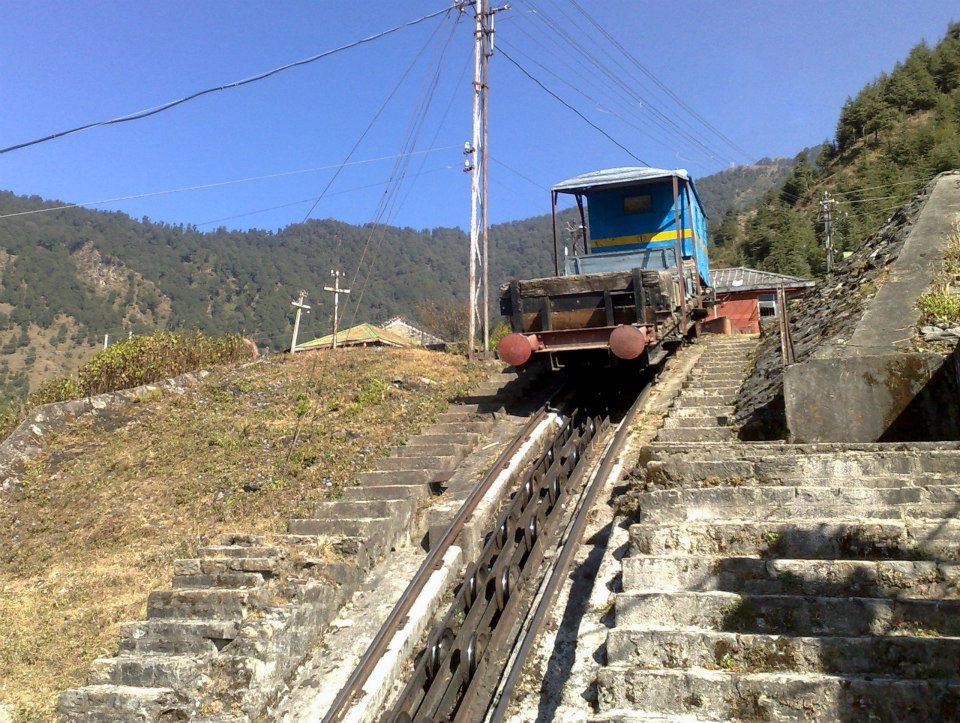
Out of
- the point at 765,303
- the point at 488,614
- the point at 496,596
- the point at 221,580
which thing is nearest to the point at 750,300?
the point at 765,303

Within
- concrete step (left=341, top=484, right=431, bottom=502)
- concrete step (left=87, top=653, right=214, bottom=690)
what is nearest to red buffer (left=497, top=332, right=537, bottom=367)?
concrete step (left=341, top=484, right=431, bottom=502)

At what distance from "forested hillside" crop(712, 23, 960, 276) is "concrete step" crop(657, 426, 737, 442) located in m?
34.4

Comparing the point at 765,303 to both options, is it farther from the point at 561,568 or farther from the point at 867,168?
the point at 867,168

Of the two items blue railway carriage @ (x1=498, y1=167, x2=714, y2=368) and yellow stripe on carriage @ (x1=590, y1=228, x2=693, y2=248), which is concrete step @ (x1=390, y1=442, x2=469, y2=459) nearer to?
blue railway carriage @ (x1=498, y1=167, x2=714, y2=368)

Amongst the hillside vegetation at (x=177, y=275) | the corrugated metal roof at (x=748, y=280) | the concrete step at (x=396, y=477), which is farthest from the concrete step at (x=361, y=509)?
the hillside vegetation at (x=177, y=275)

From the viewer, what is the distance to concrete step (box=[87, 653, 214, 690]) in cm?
538

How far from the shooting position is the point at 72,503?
8805mm

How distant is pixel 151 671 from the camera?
5.46 meters

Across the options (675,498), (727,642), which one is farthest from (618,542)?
(727,642)

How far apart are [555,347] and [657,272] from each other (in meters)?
1.74

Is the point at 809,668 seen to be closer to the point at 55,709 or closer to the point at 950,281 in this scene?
the point at 55,709

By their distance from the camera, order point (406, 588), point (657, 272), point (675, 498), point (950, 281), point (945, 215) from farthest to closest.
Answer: point (657, 272) < point (945, 215) < point (950, 281) < point (406, 588) < point (675, 498)

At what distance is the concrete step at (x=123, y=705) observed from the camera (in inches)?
204

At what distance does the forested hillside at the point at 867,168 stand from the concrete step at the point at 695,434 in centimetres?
3445
